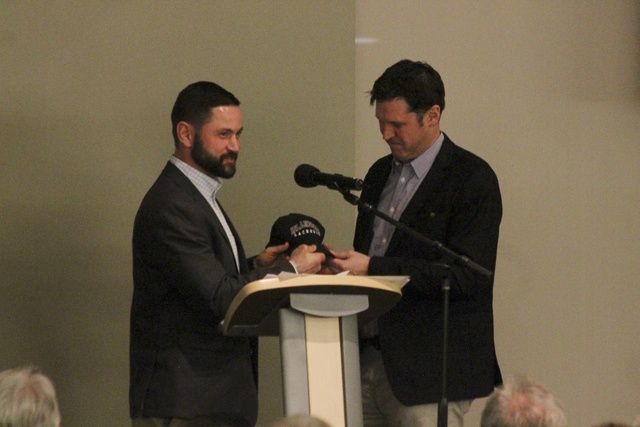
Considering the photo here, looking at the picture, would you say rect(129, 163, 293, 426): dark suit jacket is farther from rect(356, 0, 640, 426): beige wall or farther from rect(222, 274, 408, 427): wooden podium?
rect(356, 0, 640, 426): beige wall

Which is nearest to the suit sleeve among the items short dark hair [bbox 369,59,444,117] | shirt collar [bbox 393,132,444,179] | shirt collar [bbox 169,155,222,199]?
shirt collar [bbox 169,155,222,199]

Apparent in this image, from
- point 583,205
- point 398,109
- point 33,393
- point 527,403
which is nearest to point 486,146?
point 583,205

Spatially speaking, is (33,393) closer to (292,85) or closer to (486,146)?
(292,85)

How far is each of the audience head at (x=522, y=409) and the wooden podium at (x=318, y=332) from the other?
0.58 m

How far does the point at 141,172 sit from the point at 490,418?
2.45 metres

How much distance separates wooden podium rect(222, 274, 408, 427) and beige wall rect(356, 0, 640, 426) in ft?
7.03

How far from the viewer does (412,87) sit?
3887 millimetres

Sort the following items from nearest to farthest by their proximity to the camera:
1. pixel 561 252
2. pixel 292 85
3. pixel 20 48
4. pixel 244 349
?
pixel 244 349, pixel 20 48, pixel 292 85, pixel 561 252

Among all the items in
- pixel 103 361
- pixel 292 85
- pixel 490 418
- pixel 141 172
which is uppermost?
pixel 292 85

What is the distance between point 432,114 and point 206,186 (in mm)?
872

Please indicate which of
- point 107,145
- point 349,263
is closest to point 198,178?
point 349,263

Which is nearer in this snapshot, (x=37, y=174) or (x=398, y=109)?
(x=398, y=109)

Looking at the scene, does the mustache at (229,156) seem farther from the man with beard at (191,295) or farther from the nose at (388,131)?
the nose at (388,131)

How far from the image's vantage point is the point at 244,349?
356cm
